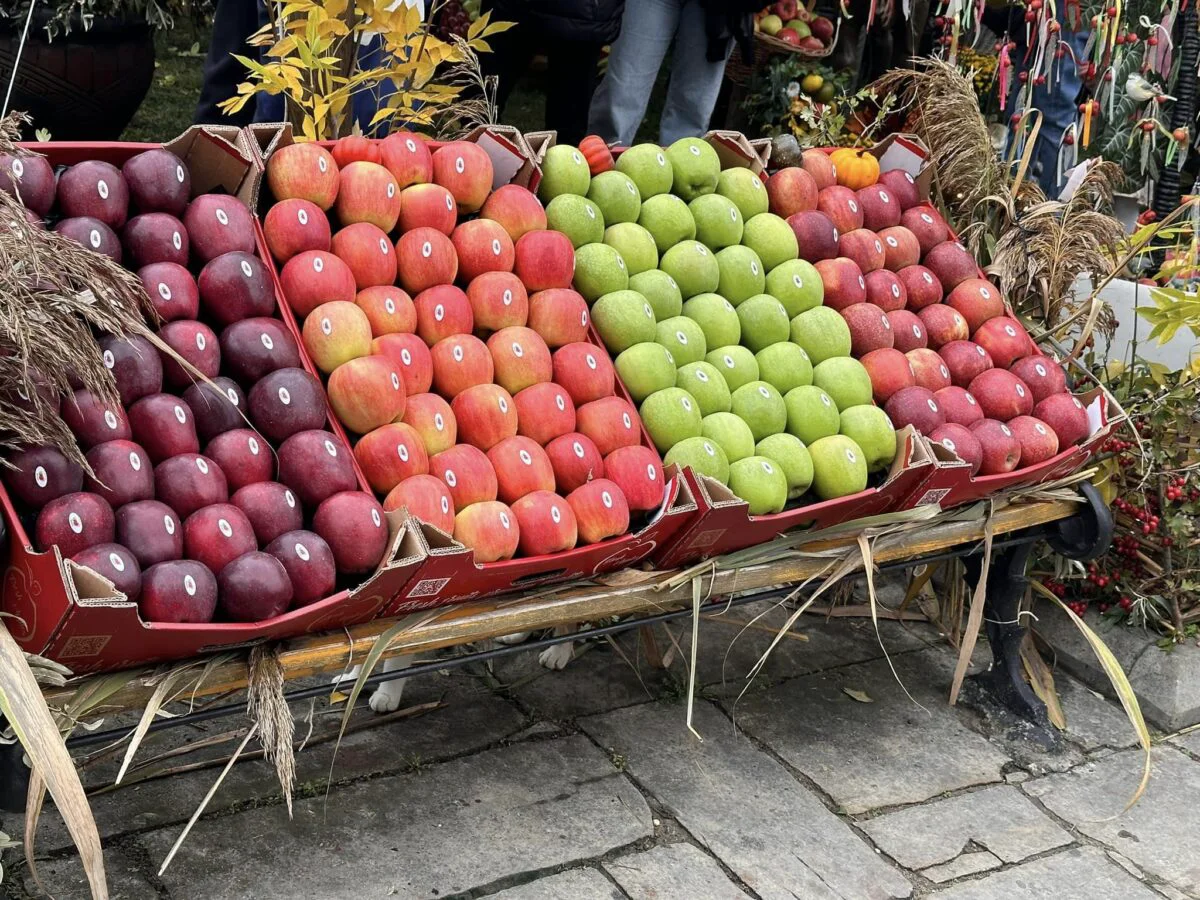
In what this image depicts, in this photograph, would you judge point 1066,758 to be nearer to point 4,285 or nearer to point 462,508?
point 462,508

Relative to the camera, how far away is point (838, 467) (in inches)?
108

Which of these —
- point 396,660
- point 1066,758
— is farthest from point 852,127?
point 396,660

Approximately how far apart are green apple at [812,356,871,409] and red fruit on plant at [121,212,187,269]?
4.67 ft

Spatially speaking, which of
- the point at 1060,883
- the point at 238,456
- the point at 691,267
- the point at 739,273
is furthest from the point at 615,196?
the point at 1060,883

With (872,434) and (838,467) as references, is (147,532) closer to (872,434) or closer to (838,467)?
(838,467)

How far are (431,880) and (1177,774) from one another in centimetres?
188

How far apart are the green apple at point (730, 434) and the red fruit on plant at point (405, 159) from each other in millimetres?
787

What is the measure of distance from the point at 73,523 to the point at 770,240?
1.76 meters

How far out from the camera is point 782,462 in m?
2.72

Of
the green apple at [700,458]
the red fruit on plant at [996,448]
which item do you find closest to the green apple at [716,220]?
the green apple at [700,458]

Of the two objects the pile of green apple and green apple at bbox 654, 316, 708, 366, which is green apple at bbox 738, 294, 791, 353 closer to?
the pile of green apple

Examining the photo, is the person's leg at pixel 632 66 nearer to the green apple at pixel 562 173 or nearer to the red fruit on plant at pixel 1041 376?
the green apple at pixel 562 173

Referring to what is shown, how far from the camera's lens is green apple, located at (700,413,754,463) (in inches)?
107

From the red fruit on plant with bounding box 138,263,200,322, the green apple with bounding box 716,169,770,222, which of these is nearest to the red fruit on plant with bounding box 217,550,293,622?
the red fruit on plant with bounding box 138,263,200,322
